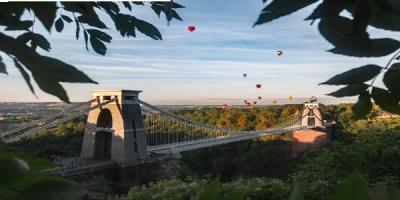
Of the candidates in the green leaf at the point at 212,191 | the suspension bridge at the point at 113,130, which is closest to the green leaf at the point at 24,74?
the green leaf at the point at 212,191

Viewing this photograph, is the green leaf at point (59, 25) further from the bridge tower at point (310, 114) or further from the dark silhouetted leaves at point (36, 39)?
the bridge tower at point (310, 114)

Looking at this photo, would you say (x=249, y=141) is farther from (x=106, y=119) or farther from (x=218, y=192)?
(x=218, y=192)

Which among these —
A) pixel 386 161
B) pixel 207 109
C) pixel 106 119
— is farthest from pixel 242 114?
pixel 386 161

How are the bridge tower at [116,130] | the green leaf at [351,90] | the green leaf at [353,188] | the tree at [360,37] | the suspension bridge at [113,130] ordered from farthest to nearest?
the bridge tower at [116,130], the suspension bridge at [113,130], the green leaf at [351,90], the tree at [360,37], the green leaf at [353,188]

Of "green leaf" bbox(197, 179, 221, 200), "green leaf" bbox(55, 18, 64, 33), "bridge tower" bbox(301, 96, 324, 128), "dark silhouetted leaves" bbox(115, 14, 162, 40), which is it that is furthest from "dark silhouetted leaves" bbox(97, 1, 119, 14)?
"bridge tower" bbox(301, 96, 324, 128)

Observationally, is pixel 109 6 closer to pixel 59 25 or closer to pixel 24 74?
pixel 59 25
